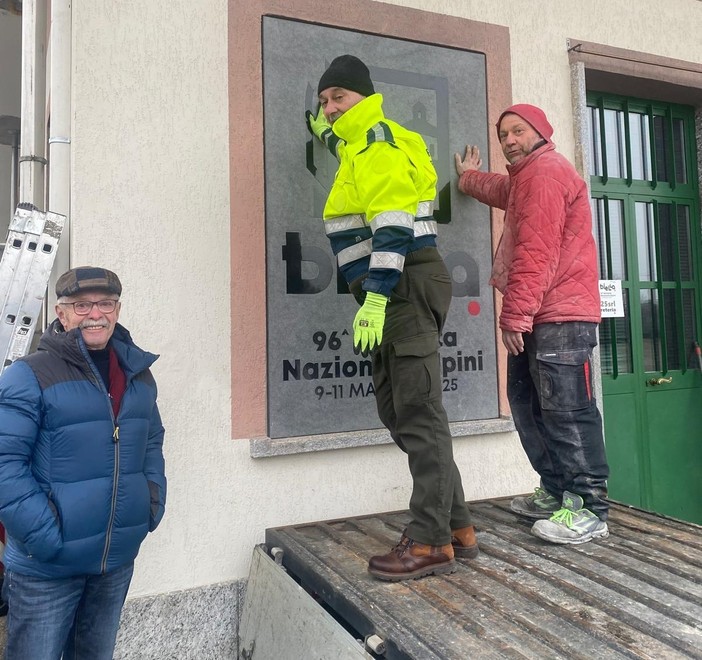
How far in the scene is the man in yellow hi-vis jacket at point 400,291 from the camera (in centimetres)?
239

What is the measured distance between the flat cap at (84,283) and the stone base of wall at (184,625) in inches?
64.0

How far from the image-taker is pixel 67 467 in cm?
196

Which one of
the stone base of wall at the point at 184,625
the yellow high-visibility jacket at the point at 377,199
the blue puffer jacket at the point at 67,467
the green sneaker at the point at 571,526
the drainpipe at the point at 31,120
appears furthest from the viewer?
the drainpipe at the point at 31,120

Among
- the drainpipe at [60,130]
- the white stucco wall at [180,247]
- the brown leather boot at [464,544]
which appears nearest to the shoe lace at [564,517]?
the brown leather boot at [464,544]

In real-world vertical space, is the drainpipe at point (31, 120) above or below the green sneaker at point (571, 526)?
above

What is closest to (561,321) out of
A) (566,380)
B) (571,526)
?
(566,380)

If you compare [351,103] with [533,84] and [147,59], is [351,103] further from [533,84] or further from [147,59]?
[533,84]

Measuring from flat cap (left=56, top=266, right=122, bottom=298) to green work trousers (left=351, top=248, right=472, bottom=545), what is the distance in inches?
42.9

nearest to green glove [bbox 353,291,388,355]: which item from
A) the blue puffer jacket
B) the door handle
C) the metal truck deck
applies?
the blue puffer jacket

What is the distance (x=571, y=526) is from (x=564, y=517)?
0.17 feet

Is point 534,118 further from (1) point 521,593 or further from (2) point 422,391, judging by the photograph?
(1) point 521,593

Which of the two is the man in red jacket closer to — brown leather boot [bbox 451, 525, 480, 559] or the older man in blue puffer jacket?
brown leather boot [bbox 451, 525, 480, 559]

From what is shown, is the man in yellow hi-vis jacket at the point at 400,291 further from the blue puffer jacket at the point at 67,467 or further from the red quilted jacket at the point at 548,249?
the blue puffer jacket at the point at 67,467

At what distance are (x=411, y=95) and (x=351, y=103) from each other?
1.15 meters
